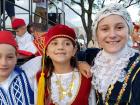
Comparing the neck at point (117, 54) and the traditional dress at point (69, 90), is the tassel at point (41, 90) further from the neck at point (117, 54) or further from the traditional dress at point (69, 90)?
the neck at point (117, 54)

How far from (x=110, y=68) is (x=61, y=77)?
1.52 ft

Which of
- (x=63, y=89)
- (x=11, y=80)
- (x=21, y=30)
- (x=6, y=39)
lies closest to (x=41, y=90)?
(x=63, y=89)

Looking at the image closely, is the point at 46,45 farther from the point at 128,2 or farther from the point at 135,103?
the point at 128,2

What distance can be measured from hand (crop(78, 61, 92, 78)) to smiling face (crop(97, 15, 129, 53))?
1.04 feet

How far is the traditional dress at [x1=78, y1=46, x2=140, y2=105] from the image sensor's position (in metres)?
2.69

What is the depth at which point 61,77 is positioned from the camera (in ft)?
10.2

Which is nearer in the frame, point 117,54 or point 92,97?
point 117,54

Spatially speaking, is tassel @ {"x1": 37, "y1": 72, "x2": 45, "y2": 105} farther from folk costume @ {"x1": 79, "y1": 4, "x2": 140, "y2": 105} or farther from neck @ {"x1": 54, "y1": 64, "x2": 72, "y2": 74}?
folk costume @ {"x1": 79, "y1": 4, "x2": 140, "y2": 105}

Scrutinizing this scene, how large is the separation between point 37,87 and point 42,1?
5.45 m

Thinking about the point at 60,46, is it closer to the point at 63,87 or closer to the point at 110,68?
the point at 63,87

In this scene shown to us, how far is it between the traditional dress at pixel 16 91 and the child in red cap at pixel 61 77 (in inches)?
4.4

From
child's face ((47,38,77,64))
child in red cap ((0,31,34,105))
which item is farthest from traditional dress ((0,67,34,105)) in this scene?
child's face ((47,38,77,64))

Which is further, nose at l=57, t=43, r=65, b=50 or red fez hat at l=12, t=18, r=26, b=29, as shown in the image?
red fez hat at l=12, t=18, r=26, b=29

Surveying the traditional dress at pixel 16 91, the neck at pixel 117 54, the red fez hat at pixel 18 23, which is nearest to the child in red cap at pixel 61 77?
the traditional dress at pixel 16 91
